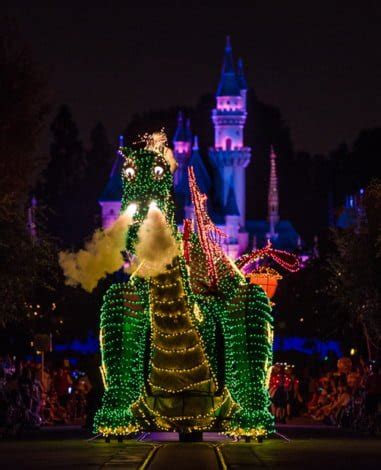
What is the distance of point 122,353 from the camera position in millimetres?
21719

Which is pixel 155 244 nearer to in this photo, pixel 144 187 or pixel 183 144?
pixel 144 187

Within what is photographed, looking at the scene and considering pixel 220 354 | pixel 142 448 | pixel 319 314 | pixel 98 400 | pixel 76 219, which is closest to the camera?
pixel 142 448

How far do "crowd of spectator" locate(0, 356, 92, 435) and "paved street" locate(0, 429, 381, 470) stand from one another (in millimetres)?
2809

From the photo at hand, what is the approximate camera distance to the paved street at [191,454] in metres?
17.2

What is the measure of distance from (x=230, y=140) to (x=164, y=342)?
124994 mm

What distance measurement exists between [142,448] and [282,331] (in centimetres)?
5364

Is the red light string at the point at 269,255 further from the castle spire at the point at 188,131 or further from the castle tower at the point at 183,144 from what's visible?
the castle spire at the point at 188,131

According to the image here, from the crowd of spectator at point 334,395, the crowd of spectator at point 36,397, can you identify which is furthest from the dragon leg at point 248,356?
A: the crowd of spectator at point 334,395

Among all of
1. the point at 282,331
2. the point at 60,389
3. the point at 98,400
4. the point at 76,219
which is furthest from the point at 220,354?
the point at 76,219

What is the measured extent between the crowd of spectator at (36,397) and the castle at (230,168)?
102 m

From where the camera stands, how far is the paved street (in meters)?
17.2

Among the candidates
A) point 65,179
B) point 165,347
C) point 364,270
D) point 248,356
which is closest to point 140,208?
point 165,347

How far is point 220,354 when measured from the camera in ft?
73.5

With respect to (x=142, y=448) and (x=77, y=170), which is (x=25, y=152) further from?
(x=77, y=170)
